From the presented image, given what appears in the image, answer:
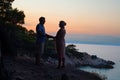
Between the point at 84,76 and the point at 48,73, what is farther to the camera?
the point at 84,76

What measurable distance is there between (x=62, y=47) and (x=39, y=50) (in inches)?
43.4

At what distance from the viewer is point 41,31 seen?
693 inches

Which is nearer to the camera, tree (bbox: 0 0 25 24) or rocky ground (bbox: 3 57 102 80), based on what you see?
rocky ground (bbox: 3 57 102 80)

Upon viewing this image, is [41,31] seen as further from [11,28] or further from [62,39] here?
[11,28]

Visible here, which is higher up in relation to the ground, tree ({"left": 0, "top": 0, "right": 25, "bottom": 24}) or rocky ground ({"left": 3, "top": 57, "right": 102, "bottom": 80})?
tree ({"left": 0, "top": 0, "right": 25, "bottom": 24})

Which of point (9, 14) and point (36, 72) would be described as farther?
point (9, 14)

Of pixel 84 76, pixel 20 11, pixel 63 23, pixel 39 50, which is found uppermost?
pixel 20 11

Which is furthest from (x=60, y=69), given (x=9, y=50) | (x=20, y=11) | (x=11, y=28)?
(x=20, y=11)

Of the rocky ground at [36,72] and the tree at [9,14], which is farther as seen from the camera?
the tree at [9,14]

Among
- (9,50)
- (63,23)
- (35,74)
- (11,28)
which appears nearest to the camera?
(35,74)

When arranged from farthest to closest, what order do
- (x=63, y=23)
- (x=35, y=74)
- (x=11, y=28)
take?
1. (x=11, y=28)
2. (x=63, y=23)
3. (x=35, y=74)

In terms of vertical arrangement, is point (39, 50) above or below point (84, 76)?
above

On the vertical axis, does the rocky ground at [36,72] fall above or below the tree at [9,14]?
below

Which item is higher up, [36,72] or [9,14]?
[9,14]
